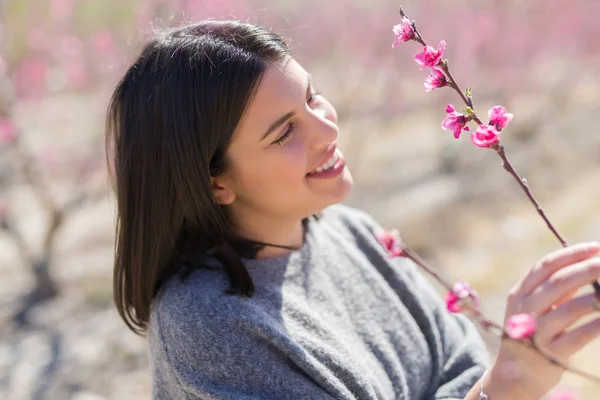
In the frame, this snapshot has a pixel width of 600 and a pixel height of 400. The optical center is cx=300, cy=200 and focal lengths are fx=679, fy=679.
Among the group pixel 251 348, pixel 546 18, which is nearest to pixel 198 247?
pixel 251 348

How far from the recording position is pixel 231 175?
1.36 meters

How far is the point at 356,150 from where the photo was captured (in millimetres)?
5523

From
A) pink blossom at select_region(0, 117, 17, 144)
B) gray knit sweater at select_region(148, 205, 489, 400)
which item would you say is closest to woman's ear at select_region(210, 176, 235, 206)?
gray knit sweater at select_region(148, 205, 489, 400)

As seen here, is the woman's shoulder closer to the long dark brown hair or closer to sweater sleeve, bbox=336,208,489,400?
sweater sleeve, bbox=336,208,489,400

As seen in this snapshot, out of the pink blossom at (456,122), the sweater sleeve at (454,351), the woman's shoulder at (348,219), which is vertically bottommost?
the sweater sleeve at (454,351)

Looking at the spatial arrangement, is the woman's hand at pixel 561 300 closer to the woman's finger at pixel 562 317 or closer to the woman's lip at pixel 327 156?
the woman's finger at pixel 562 317

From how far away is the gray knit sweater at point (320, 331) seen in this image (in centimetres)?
122

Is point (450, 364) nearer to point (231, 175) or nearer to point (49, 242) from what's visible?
point (231, 175)

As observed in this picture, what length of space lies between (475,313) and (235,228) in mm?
802

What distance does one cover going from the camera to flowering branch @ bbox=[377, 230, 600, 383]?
2.31 feet

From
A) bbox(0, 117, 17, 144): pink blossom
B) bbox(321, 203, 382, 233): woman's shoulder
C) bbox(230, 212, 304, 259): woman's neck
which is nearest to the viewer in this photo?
bbox(230, 212, 304, 259): woman's neck

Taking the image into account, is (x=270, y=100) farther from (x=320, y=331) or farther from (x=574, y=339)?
(x=574, y=339)

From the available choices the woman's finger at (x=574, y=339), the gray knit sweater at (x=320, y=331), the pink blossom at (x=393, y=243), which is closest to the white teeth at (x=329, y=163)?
the gray knit sweater at (x=320, y=331)

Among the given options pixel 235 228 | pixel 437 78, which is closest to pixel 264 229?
pixel 235 228
